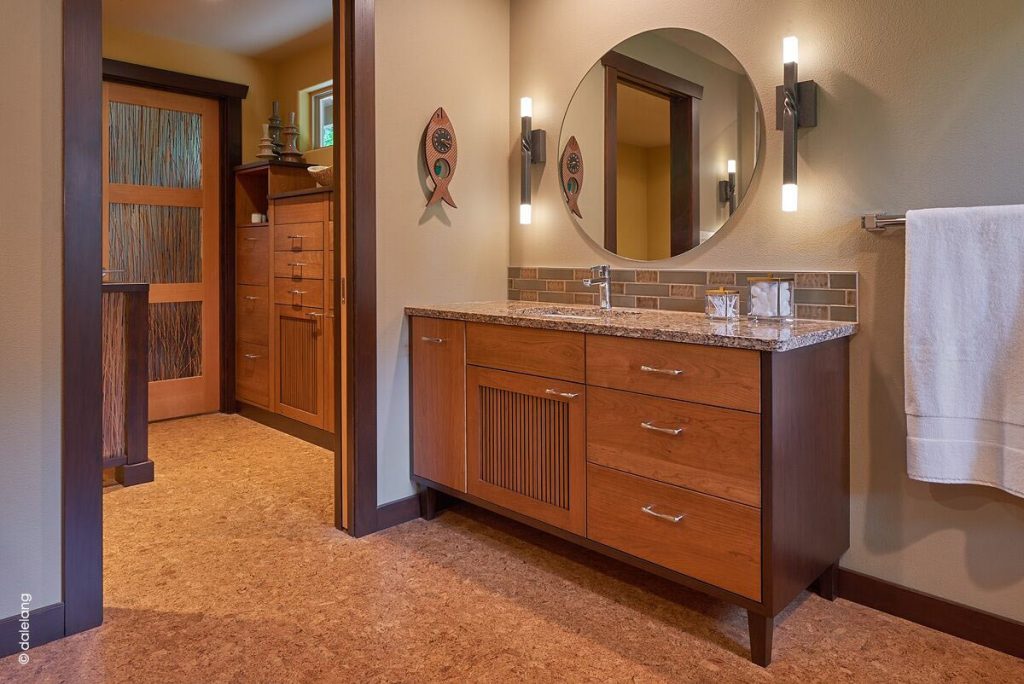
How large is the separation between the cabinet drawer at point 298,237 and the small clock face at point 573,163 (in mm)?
1472

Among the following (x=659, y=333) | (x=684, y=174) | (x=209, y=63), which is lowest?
(x=659, y=333)

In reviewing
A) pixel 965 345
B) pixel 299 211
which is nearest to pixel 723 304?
pixel 965 345

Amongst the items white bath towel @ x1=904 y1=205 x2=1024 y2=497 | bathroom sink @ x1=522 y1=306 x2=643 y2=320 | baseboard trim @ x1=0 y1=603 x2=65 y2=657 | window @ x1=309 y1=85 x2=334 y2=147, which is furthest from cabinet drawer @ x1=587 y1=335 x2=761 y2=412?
window @ x1=309 y1=85 x2=334 y2=147

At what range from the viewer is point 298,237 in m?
3.90

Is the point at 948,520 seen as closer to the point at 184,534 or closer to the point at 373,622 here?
the point at 373,622

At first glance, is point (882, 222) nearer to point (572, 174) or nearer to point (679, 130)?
point (679, 130)

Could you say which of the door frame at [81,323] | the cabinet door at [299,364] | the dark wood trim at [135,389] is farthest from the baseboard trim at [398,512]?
the dark wood trim at [135,389]

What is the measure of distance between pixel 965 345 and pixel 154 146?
444cm

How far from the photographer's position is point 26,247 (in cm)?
181

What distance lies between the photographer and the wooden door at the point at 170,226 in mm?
4320

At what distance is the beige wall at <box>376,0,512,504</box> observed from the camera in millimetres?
2654

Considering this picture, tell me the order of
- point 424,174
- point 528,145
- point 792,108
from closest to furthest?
point 792,108, point 424,174, point 528,145

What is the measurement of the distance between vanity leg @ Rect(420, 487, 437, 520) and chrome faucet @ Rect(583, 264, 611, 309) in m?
0.99

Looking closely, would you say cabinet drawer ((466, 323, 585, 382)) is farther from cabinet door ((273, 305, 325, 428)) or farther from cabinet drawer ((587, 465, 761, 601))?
cabinet door ((273, 305, 325, 428))
